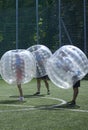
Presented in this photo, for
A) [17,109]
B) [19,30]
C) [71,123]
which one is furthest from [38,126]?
[19,30]

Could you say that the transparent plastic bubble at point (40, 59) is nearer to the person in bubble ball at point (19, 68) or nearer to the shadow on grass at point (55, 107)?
the person in bubble ball at point (19, 68)

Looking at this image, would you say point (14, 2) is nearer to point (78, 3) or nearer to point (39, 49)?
point (78, 3)

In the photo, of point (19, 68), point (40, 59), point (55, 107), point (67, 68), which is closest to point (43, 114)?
point (55, 107)

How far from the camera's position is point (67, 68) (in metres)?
12.4

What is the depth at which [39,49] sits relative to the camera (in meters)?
15.8

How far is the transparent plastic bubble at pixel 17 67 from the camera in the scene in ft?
44.9

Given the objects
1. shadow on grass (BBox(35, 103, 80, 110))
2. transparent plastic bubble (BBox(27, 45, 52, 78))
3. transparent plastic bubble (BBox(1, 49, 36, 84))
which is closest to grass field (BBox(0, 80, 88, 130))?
shadow on grass (BBox(35, 103, 80, 110))

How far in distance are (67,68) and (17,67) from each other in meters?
1.98

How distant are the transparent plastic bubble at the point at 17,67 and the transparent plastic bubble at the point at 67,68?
1.27 meters

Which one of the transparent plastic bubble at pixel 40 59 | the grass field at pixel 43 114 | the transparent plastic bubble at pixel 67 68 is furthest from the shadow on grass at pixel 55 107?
the transparent plastic bubble at pixel 40 59

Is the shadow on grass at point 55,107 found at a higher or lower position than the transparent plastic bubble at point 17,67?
lower

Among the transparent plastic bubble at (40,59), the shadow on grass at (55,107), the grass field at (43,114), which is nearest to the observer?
the grass field at (43,114)

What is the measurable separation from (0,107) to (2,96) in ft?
10.9

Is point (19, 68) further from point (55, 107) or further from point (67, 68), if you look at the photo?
point (55, 107)
